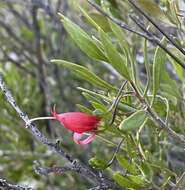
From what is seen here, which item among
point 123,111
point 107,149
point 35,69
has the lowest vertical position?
point 107,149

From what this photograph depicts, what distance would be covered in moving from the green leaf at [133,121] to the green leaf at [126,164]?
127 mm

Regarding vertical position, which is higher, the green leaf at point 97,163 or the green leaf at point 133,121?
the green leaf at point 133,121

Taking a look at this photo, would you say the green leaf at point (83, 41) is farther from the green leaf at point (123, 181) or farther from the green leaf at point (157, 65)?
the green leaf at point (123, 181)

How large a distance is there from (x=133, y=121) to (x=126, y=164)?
5.7 inches

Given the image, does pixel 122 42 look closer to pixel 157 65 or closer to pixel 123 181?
pixel 157 65

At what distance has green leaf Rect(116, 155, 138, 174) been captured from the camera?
2.53 ft

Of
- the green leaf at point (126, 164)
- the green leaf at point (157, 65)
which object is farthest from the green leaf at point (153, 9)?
the green leaf at point (126, 164)

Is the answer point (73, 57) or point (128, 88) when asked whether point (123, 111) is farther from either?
point (73, 57)

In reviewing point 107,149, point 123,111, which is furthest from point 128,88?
point 107,149

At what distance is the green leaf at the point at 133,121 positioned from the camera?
2.12 ft

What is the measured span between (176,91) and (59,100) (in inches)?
35.5

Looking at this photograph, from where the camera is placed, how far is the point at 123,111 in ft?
2.39

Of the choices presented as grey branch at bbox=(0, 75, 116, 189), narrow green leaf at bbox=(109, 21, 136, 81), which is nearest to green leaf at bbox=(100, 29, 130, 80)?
narrow green leaf at bbox=(109, 21, 136, 81)

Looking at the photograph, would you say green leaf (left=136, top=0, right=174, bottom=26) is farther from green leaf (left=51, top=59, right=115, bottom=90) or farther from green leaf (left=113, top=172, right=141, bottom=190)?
green leaf (left=113, top=172, right=141, bottom=190)
